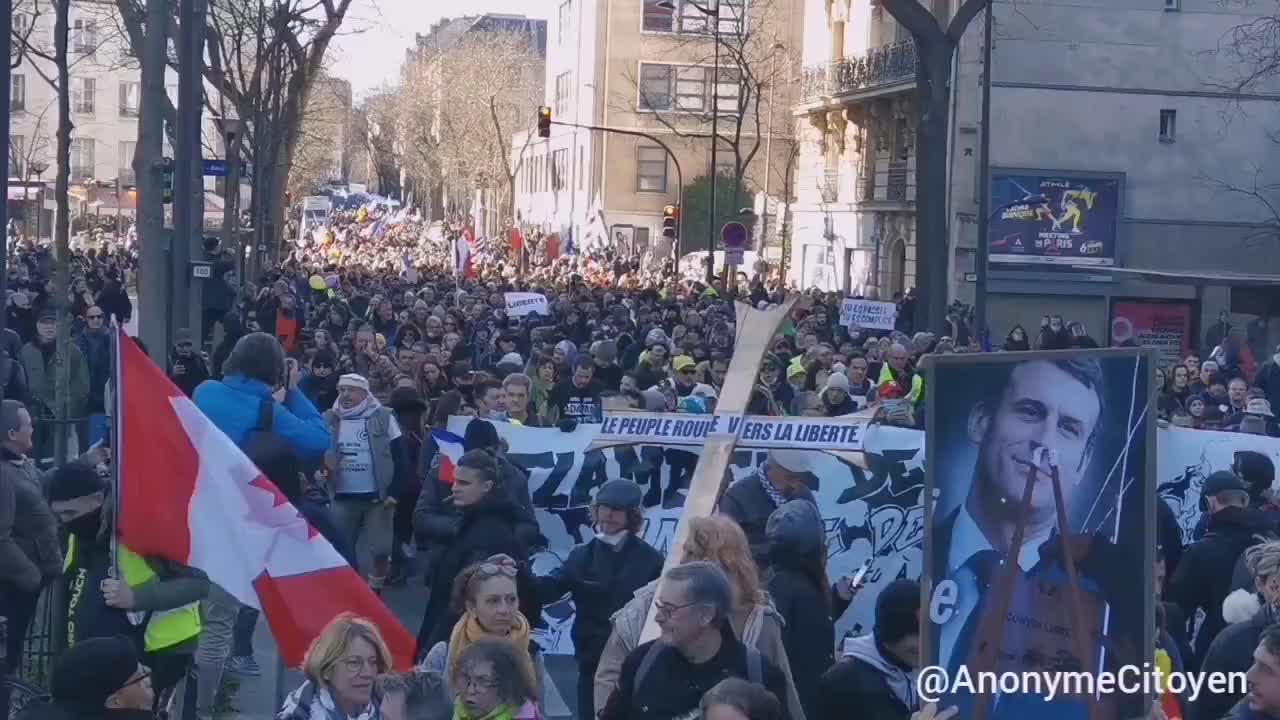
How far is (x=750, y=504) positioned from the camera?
27.7 ft

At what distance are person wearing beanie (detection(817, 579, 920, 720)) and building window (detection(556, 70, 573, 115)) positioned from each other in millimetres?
81567

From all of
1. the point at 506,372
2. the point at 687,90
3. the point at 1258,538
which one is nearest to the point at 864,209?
the point at 687,90

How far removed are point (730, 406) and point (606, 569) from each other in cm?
117

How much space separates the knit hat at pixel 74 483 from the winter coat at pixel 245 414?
0.89 m

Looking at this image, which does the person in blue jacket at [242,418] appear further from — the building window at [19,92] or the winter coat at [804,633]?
the building window at [19,92]

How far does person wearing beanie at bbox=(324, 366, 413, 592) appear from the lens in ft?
38.2

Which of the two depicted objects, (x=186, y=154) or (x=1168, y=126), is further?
(x=1168, y=126)

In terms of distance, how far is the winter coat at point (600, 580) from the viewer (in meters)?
7.37

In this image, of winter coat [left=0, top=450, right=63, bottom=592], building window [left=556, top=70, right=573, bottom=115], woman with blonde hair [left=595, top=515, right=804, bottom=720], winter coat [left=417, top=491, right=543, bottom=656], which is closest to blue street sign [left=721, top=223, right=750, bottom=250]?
winter coat [left=417, top=491, right=543, bottom=656]

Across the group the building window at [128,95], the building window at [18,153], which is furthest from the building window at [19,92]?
the building window at [128,95]

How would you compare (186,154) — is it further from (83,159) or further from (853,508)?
(83,159)

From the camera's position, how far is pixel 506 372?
48.5 ft

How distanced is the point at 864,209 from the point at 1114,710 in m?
46.4

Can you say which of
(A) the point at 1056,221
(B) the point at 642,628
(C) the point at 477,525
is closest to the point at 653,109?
(A) the point at 1056,221
